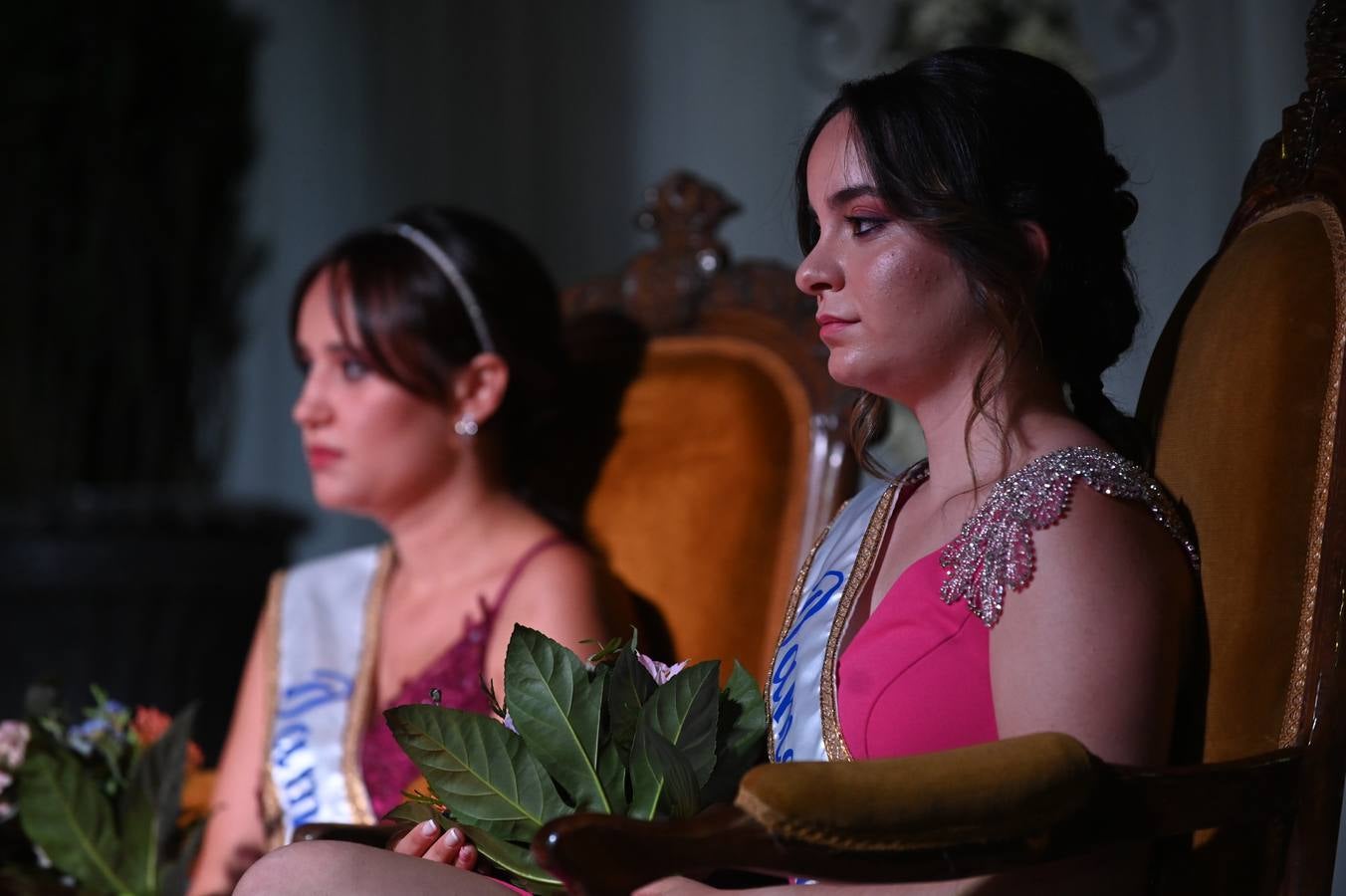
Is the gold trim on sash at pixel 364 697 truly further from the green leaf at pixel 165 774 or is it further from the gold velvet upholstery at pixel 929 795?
the gold velvet upholstery at pixel 929 795

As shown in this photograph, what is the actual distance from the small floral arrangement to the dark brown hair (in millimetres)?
806

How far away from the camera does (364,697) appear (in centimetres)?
156

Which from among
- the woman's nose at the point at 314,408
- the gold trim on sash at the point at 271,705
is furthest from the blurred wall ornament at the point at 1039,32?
the gold trim on sash at the point at 271,705

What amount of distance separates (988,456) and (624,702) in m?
0.30

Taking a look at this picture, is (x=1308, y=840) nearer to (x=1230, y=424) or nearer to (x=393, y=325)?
(x=1230, y=424)

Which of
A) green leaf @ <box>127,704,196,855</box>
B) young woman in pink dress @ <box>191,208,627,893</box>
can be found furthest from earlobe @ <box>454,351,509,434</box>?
green leaf @ <box>127,704,196,855</box>

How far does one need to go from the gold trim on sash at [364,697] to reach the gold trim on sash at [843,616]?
2.20ft

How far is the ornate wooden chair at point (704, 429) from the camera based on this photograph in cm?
147

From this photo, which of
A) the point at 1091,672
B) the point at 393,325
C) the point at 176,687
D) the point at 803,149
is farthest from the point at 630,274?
the point at 176,687

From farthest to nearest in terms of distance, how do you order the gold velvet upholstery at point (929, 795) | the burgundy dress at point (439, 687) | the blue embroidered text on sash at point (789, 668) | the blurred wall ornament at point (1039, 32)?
1. the blurred wall ornament at point (1039, 32)
2. the burgundy dress at point (439, 687)
3. the blue embroidered text on sash at point (789, 668)
4. the gold velvet upholstery at point (929, 795)

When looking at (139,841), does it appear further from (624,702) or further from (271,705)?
(624,702)

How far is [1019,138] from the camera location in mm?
930

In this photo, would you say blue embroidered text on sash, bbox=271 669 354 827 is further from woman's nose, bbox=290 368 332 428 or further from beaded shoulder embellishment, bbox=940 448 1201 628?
beaded shoulder embellishment, bbox=940 448 1201 628

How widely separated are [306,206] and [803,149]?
8.81 ft
